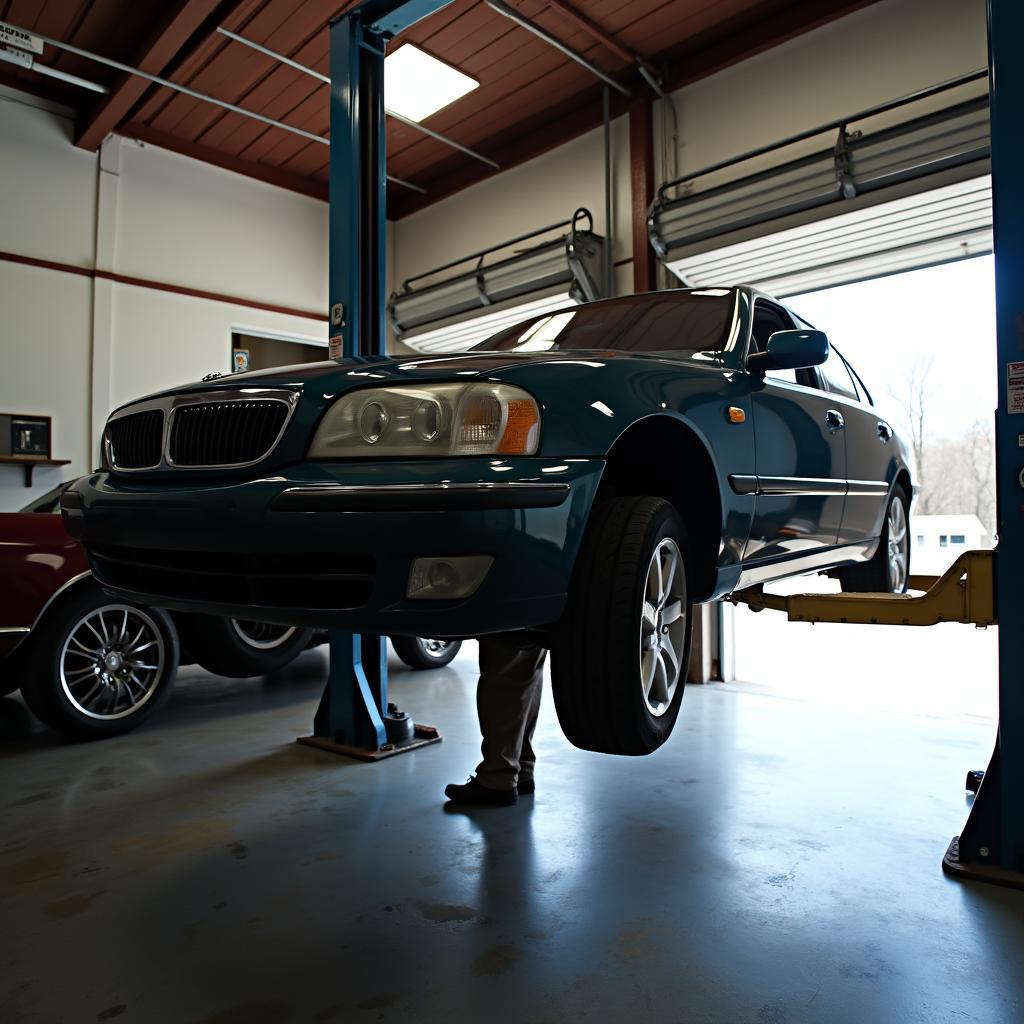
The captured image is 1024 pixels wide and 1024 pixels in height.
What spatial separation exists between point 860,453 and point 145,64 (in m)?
5.18

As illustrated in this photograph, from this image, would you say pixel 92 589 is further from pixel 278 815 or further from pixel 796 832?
pixel 796 832

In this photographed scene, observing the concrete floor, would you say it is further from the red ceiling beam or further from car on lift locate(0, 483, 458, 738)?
the red ceiling beam

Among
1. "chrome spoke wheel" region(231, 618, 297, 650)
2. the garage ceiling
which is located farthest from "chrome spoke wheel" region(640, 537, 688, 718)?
the garage ceiling

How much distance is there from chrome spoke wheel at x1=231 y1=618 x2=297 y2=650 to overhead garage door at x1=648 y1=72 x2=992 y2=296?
3.29 m

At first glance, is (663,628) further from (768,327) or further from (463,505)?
(768,327)

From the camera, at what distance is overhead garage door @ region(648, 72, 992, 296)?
414cm

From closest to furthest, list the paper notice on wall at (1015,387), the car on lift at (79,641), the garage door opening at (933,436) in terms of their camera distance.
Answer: the paper notice on wall at (1015,387) < the car on lift at (79,641) < the garage door opening at (933,436)

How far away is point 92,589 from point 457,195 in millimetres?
5084

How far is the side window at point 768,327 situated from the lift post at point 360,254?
1.33 meters

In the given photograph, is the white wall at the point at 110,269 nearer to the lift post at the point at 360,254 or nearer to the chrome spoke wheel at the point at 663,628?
the lift post at the point at 360,254

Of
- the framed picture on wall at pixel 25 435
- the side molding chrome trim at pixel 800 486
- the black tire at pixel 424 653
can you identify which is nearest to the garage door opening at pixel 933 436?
the side molding chrome trim at pixel 800 486

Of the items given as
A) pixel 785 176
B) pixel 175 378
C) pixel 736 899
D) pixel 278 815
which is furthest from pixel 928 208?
pixel 175 378

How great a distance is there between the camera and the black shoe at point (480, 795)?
9.66ft

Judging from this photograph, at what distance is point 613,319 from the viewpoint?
8.07 ft
